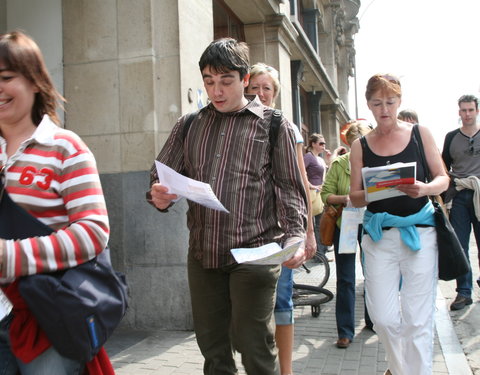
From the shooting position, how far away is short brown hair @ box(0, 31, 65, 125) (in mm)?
1922

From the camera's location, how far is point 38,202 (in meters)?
1.83

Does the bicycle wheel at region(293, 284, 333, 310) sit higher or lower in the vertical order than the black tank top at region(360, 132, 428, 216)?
lower

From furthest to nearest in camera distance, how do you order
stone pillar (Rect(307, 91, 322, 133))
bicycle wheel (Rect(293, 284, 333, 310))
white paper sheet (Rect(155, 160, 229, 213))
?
stone pillar (Rect(307, 91, 322, 133)), bicycle wheel (Rect(293, 284, 333, 310)), white paper sheet (Rect(155, 160, 229, 213))

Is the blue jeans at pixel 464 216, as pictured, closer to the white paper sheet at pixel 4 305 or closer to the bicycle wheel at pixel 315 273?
the bicycle wheel at pixel 315 273

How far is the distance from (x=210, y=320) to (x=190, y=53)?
363 centimetres

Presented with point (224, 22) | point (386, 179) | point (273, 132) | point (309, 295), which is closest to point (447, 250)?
point (386, 179)

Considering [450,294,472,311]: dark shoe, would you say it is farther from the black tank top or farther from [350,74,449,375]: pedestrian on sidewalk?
Answer: the black tank top

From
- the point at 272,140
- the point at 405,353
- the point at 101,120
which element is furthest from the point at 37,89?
the point at 101,120

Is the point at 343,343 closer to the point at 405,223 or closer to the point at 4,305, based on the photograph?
the point at 405,223

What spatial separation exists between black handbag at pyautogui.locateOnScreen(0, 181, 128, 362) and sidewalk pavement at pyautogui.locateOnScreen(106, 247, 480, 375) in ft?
8.41

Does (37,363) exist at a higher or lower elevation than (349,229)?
lower

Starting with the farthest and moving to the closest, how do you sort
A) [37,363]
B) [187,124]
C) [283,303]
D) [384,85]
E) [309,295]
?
[309,295]
[283,303]
[384,85]
[187,124]
[37,363]

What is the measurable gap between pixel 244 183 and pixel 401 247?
1406mm

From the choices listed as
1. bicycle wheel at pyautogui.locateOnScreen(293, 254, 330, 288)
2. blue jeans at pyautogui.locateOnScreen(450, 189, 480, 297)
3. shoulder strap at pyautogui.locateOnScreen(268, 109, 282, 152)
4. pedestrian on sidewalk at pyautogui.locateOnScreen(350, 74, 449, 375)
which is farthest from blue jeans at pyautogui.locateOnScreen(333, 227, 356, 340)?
shoulder strap at pyautogui.locateOnScreen(268, 109, 282, 152)
